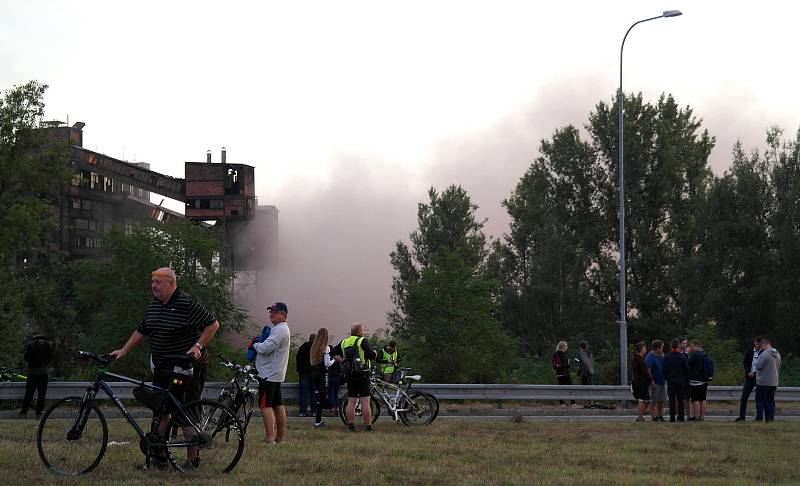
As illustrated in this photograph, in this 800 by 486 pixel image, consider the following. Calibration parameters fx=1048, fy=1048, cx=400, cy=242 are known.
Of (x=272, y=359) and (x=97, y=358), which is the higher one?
(x=97, y=358)

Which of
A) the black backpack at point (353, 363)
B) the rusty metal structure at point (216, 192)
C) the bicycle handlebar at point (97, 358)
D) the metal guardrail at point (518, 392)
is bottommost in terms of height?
the metal guardrail at point (518, 392)

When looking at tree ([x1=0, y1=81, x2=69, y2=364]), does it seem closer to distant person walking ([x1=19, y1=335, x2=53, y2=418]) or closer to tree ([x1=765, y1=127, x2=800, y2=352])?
distant person walking ([x1=19, y1=335, x2=53, y2=418])

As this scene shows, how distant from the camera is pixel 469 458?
471 inches

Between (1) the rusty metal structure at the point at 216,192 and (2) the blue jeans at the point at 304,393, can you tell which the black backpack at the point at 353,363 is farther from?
(1) the rusty metal structure at the point at 216,192

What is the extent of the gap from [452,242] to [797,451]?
5122 centimetres

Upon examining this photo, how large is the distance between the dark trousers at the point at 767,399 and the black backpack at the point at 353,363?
Result: 30.0 feet

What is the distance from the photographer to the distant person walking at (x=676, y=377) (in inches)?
814

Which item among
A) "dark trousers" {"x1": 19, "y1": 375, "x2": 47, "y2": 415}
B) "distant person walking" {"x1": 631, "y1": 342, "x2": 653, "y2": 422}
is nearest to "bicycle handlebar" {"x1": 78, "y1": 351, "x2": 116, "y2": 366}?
"dark trousers" {"x1": 19, "y1": 375, "x2": 47, "y2": 415}

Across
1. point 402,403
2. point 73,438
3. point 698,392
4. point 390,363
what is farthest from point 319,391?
point 73,438

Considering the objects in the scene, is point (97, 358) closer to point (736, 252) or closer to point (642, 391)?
point (642, 391)

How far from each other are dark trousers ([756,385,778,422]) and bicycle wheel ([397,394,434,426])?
7.17 meters

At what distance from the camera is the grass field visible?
964 cm

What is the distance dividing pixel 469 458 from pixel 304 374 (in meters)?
8.07

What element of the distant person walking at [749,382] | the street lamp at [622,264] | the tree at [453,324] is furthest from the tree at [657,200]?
the distant person walking at [749,382]
